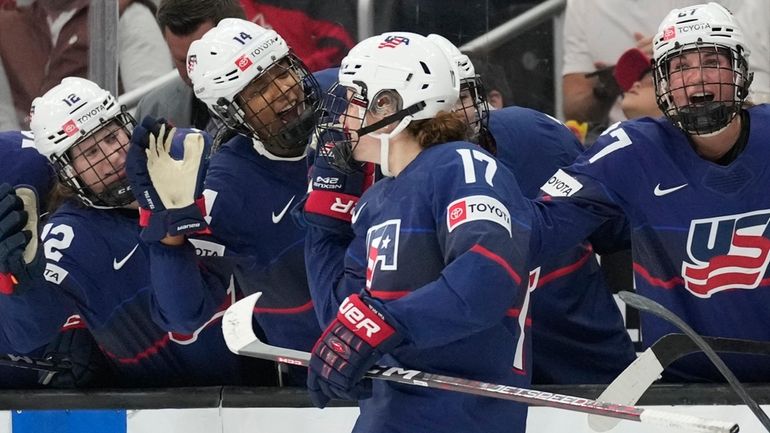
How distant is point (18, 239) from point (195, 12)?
3.04 feet

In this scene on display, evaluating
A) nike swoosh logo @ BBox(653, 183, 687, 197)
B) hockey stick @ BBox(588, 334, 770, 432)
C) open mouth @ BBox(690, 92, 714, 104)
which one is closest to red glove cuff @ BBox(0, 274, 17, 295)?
hockey stick @ BBox(588, 334, 770, 432)

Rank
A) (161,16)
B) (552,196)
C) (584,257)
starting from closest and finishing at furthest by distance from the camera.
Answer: (552,196), (584,257), (161,16)

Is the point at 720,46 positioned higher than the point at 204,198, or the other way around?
the point at 720,46

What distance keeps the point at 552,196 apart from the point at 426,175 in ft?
1.71

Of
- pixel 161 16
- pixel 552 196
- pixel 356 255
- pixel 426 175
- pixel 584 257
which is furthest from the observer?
pixel 161 16

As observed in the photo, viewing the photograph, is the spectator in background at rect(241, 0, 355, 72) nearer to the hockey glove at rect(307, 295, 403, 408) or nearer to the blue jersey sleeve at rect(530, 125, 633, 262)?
the blue jersey sleeve at rect(530, 125, 633, 262)

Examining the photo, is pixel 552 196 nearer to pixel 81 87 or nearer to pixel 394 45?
pixel 394 45

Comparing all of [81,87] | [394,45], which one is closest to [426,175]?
[394,45]

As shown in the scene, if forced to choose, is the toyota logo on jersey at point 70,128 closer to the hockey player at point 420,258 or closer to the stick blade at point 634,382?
the hockey player at point 420,258

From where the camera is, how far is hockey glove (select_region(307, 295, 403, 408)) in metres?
2.45

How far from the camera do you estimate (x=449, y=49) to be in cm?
310

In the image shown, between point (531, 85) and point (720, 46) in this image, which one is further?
point (531, 85)

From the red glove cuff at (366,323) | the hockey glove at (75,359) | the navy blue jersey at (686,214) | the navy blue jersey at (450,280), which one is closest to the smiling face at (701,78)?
the navy blue jersey at (686,214)

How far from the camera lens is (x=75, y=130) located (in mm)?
3410
